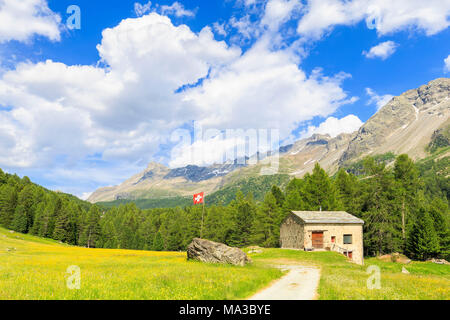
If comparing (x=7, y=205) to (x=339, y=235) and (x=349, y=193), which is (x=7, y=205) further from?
(x=349, y=193)

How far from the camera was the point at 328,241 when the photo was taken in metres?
46.6

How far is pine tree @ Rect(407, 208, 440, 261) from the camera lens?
50844mm

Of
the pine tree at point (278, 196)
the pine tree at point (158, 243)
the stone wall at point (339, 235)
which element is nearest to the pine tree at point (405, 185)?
the stone wall at point (339, 235)

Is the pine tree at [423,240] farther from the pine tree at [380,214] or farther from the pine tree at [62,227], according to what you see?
the pine tree at [62,227]

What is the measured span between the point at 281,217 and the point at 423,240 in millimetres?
32476

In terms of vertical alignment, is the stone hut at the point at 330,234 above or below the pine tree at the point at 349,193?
below

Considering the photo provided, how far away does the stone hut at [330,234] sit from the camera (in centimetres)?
4647

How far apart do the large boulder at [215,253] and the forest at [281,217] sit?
4051cm

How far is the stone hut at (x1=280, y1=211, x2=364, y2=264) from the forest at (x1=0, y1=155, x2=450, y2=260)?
11.2 m

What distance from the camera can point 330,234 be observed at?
46.9m

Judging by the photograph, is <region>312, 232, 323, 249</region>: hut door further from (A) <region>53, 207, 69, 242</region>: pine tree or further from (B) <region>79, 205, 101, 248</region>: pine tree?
(B) <region>79, 205, 101, 248</region>: pine tree

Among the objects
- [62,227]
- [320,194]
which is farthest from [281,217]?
[62,227]
